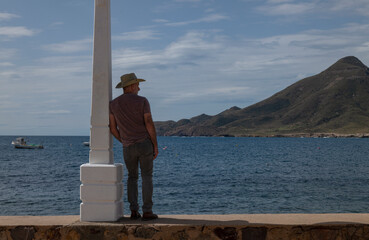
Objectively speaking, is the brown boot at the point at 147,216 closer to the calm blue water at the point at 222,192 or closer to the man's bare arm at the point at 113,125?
the man's bare arm at the point at 113,125

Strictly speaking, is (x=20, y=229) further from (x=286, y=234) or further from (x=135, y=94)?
(x=286, y=234)

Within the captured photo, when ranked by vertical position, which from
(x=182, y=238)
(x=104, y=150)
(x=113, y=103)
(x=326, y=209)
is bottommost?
(x=326, y=209)

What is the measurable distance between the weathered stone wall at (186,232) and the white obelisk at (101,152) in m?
0.29

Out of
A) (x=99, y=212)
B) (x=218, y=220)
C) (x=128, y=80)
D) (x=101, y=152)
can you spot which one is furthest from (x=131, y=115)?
(x=218, y=220)

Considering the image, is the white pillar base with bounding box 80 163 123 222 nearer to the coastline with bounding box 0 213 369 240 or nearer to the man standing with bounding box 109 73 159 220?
the coastline with bounding box 0 213 369 240

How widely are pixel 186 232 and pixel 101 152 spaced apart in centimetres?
152

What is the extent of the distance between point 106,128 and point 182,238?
171cm

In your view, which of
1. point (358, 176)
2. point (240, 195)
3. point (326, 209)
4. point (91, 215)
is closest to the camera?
point (91, 215)

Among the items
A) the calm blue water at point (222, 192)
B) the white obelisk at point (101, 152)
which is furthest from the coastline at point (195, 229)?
the calm blue water at point (222, 192)

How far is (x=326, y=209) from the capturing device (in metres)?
26.0

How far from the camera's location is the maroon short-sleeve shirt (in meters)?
6.02

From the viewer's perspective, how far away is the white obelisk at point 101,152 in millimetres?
5988

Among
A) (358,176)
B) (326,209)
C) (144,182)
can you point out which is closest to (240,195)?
(326,209)

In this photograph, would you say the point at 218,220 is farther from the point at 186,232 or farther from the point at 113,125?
the point at 113,125
